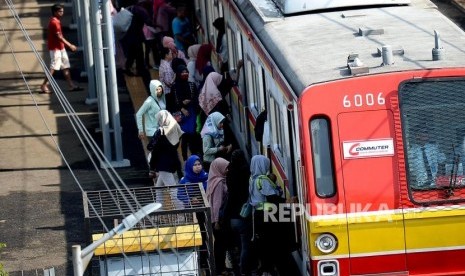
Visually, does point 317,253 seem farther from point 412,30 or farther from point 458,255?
point 412,30

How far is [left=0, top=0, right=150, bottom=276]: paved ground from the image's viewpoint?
1655 cm

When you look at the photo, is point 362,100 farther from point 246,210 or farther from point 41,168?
point 41,168

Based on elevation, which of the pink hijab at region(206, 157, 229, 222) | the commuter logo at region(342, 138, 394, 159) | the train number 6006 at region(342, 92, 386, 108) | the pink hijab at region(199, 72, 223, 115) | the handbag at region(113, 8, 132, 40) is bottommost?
the handbag at region(113, 8, 132, 40)

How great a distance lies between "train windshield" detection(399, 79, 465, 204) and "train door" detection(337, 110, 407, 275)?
0.17 meters

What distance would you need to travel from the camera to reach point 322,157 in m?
12.8

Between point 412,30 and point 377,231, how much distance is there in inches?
99.2

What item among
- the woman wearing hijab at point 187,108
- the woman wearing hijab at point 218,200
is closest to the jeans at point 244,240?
A: the woman wearing hijab at point 218,200

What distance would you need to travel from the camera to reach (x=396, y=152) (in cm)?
1275

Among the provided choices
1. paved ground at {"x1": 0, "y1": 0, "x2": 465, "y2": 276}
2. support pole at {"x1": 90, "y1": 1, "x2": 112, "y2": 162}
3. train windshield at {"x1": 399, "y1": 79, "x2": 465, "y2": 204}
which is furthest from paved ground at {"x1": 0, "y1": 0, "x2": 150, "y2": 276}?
train windshield at {"x1": 399, "y1": 79, "x2": 465, "y2": 204}

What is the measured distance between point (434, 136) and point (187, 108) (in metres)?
6.63

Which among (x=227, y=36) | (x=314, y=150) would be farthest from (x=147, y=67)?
(x=314, y=150)

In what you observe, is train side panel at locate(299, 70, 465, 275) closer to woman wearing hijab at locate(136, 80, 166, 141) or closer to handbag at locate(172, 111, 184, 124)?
woman wearing hijab at locate(136, 80, 166, 141)

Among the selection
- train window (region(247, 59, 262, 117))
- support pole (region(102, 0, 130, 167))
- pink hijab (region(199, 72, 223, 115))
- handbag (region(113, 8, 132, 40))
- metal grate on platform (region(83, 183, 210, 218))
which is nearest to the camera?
metal grate on platform (region(83, 183, 210, 218))


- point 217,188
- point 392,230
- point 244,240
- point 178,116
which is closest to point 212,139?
point 178,116
